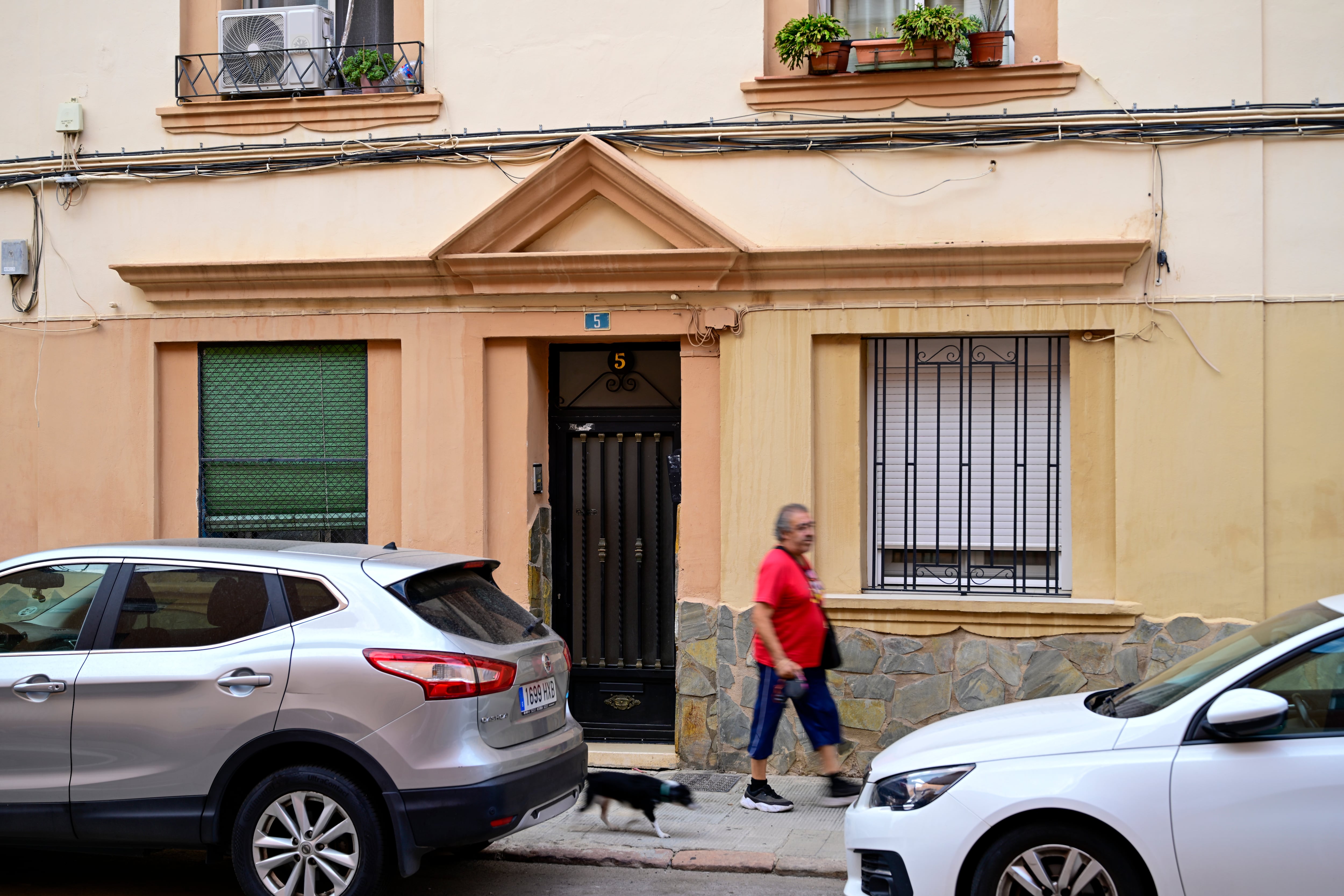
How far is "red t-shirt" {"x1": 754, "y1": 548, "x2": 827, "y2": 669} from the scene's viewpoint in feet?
21.2

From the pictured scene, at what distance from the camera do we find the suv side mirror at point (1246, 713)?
4.09 meters

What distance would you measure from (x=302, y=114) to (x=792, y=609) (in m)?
5.41

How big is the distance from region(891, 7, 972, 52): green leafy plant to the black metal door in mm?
2867

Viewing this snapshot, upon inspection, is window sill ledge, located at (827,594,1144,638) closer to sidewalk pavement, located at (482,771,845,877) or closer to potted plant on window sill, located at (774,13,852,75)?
sidewalk pavement, located at (482,771,845,877)

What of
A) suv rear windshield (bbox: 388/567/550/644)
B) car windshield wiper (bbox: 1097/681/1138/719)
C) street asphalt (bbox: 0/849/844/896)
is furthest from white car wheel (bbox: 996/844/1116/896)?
suv rear windshield (bbox: 388/567/550/644)

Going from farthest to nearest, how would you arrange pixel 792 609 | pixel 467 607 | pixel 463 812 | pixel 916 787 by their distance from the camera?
pixel 792 609
pixel 467 607
pixel 463 812
pixel 916 787

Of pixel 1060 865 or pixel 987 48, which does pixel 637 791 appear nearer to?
pixel 1060 865

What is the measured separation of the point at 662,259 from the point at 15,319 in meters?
5.31

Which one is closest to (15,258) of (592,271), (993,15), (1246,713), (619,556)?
(592,271)

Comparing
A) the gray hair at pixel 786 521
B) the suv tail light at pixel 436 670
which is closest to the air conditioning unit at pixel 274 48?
the gray hair at pixel 786 521

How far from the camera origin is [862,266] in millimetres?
7867

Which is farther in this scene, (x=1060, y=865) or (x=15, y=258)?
(x=15, y=258)

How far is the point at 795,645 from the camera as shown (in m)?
6.56

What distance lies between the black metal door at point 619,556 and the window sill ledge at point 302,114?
7.02ft
